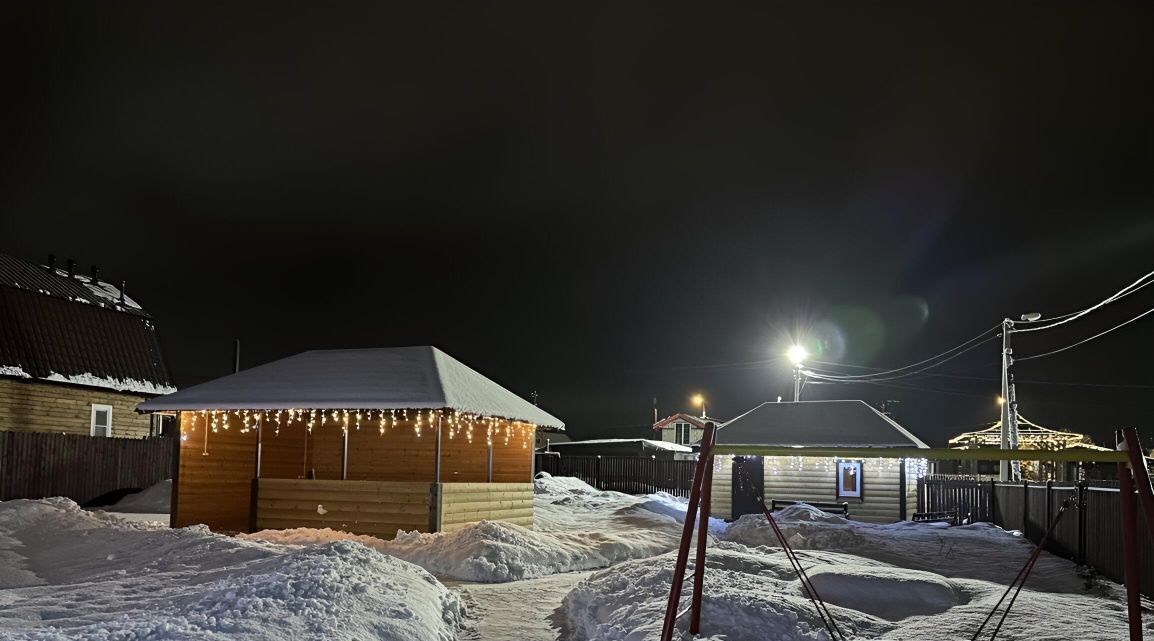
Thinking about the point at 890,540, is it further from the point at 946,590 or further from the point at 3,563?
the point at 3,563

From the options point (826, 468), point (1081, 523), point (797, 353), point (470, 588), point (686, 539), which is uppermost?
point (797, 353)

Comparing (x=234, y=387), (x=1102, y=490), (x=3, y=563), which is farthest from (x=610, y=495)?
(x=3, y=563)

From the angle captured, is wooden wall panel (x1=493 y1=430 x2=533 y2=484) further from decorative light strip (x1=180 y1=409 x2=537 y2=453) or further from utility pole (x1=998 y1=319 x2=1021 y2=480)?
utility pole (x1=998 y1=319 x2=1021 y2=480)

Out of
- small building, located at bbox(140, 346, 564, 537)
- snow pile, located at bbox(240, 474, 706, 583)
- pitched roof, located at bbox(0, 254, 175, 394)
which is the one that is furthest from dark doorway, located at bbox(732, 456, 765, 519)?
pitched roof, located at bbox(0, 254, 175, 394)

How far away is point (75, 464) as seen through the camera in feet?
86.2

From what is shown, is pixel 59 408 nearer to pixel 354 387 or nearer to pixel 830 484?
pixel 354 387

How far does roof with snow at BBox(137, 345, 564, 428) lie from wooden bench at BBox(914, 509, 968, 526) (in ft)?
40.2

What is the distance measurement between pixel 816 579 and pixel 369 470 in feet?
48.6

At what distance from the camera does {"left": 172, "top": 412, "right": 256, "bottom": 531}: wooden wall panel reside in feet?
63.9

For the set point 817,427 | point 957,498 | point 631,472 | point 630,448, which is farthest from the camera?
point 630,448

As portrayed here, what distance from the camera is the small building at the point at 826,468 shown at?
1053 inches

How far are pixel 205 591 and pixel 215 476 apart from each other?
37.2 ft

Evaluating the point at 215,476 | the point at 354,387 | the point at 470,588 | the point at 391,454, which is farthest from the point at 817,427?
the point at 215,476

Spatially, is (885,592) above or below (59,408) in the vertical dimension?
below
